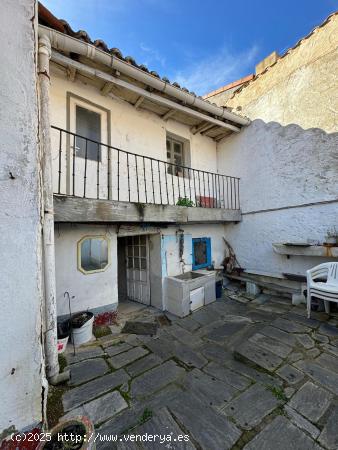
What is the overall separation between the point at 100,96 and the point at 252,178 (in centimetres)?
481

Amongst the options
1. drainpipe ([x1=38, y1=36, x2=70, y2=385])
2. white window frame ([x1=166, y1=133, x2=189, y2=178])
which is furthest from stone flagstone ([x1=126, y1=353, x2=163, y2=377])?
white window frame ([x1=166, y1=133, x2=189, y2=178])

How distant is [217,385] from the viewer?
2.54m

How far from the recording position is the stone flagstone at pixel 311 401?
6.90 ft

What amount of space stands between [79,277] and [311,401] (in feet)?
13.1

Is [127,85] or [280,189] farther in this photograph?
[280,189]

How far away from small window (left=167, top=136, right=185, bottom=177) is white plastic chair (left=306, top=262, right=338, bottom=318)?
4.35 m

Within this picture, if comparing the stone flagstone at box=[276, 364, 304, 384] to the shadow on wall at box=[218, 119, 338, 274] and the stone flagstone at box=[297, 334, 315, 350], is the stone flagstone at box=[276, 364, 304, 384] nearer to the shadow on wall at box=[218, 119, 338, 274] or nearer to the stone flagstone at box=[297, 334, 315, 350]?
the stone flagstone at box=[297, 334, 315, 350]

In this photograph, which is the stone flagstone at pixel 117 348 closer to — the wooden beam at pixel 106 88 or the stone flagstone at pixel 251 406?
the stone flagstone at pixel 251 406

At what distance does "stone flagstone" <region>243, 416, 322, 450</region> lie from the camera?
70.2 inches

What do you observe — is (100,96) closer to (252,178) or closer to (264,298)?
(252,178)

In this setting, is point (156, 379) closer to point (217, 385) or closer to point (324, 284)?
point (217, 385)

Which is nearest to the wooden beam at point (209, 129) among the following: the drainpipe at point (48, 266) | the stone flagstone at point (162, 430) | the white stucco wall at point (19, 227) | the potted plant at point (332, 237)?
the potted plant at point (332, 237)

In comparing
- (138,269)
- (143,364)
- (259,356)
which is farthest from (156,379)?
(138,269)

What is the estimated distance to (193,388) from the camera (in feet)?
→ 8.19
